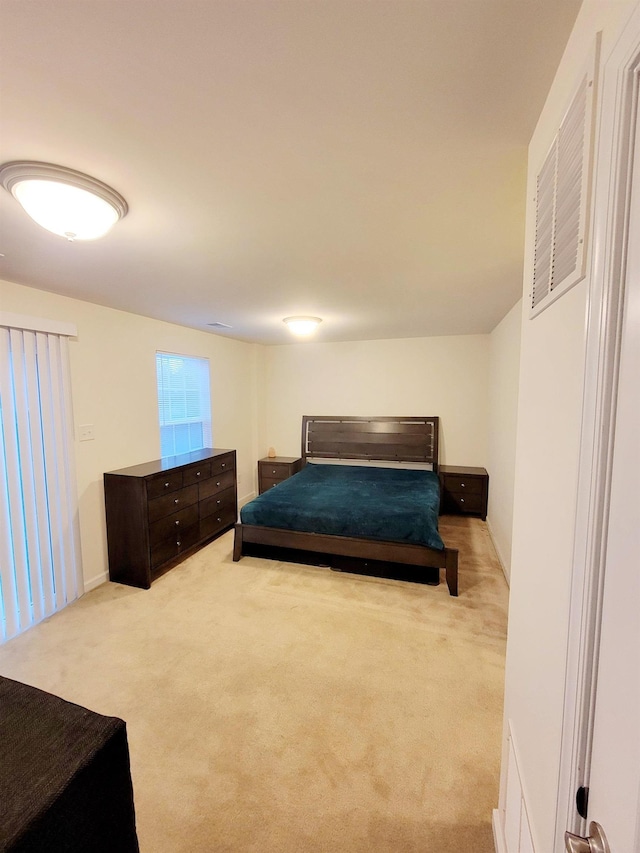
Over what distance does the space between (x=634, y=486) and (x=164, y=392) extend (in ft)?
13.7

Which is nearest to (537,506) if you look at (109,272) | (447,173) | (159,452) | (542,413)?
(542,413)

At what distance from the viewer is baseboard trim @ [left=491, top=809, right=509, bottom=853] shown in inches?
50.1

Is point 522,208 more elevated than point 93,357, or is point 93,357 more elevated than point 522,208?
point 522,208

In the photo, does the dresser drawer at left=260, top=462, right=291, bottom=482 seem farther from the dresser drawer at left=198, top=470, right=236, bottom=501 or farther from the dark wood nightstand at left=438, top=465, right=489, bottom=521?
the dark wood nightstand at left=438, top=465, right=489, bottom=521

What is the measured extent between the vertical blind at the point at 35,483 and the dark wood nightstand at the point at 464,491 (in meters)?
4.11

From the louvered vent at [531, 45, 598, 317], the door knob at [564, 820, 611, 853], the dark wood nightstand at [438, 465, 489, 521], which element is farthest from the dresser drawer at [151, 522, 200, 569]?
the louvered vent at [531, 45, 598, 317]

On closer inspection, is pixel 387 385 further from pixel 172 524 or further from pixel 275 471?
pixel 172 524

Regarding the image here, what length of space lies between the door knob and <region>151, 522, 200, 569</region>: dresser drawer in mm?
3243

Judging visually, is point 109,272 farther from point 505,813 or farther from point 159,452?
point 505,813

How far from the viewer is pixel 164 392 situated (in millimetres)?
4066

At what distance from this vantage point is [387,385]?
5359mm

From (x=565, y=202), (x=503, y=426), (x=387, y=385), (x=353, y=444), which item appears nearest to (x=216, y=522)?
(x=353, y=444)

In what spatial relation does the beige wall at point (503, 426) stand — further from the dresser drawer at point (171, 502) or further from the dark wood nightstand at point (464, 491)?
the dresser drawer at point (171, 502)

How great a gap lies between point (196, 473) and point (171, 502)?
0.44 meters
